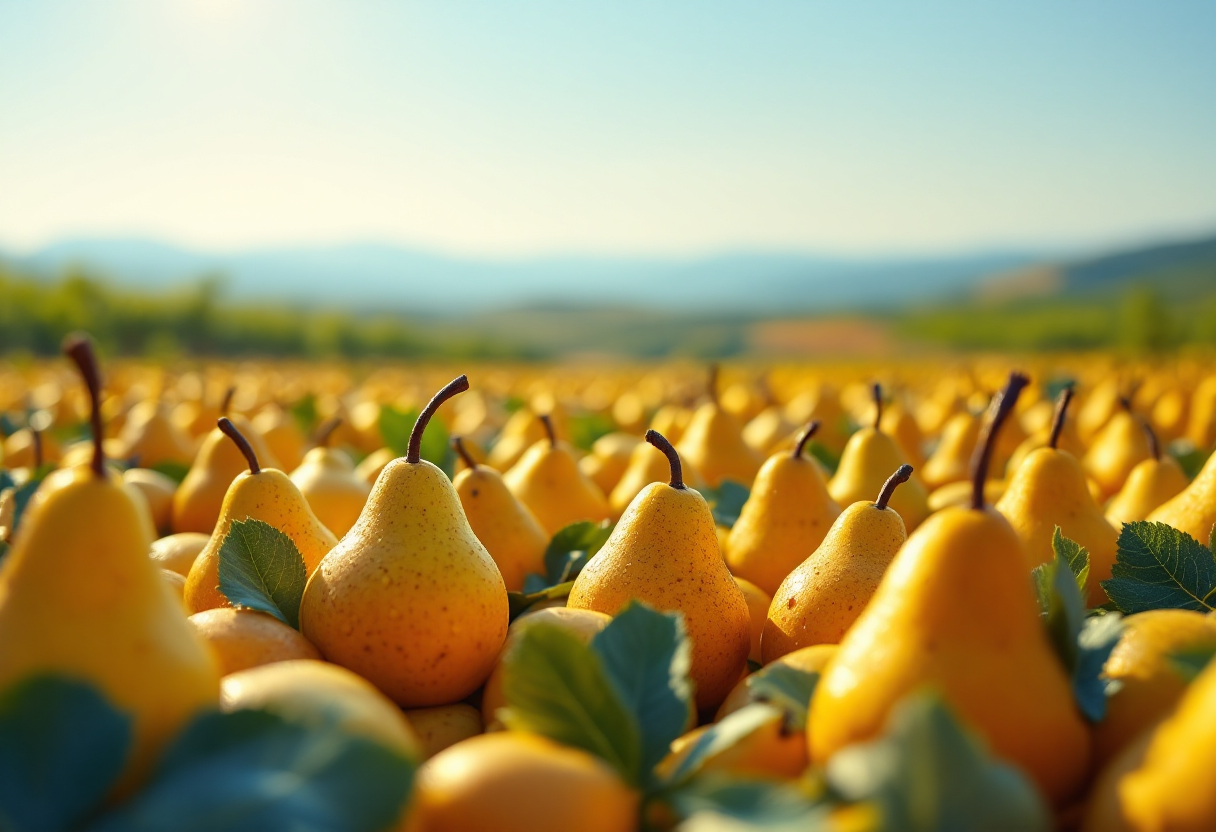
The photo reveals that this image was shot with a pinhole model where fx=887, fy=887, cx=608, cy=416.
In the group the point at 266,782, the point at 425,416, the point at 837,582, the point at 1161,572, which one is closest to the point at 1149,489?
the point at 1161,572

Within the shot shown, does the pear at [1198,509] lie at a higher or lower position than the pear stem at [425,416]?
lower

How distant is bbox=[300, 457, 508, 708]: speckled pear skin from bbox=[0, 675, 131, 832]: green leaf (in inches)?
24.6

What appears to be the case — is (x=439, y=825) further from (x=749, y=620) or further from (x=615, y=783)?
(x=749, y=620)

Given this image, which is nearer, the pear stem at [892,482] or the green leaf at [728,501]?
the pear stem at [892,482]

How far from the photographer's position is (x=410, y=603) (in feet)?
5.40

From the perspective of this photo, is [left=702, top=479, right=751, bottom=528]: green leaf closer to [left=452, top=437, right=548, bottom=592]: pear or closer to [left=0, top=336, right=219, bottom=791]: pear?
[left=452, top=437, right=548, bottom=592]: pear

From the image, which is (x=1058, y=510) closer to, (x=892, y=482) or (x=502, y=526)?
(x=892, y=482)

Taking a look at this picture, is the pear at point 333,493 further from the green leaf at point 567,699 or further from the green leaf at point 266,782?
the green leaf at point 266,782

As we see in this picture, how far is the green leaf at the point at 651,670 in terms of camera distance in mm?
1271

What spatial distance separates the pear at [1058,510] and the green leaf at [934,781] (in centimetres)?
146

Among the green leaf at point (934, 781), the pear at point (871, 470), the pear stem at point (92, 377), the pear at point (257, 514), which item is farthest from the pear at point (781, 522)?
the pear stem at point (92, 377)

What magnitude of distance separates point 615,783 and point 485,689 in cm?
61

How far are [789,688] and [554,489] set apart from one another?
6.21ft

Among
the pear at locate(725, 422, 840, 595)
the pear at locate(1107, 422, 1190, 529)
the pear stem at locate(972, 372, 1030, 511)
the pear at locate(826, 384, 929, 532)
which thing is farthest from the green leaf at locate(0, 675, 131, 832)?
the pear at locate(1107, 422, 1190, 529)
